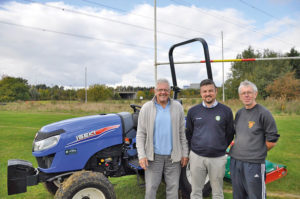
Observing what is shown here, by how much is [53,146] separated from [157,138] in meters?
1.25

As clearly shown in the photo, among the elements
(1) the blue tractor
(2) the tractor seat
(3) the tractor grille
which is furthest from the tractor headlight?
(2) the tractor seat

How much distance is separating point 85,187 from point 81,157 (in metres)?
0.38

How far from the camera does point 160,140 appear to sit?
2.43 m

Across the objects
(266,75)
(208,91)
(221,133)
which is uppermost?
(266,75)

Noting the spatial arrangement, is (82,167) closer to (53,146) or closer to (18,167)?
(53,146)

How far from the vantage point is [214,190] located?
252 centimetres

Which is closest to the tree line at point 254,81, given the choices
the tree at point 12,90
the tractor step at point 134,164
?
the tree at point 12,90

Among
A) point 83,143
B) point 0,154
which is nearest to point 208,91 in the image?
point 83,143

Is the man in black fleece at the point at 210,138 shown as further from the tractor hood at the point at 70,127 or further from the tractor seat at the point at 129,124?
the tractor hood at the point at 70,127

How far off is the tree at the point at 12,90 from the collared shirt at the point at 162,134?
41877mm

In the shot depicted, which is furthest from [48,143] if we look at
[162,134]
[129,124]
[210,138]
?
[210,138]

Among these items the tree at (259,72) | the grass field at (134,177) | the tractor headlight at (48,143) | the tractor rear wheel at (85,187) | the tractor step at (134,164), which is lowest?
the grass field at (134,177)

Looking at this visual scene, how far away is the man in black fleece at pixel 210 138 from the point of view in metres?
2.44

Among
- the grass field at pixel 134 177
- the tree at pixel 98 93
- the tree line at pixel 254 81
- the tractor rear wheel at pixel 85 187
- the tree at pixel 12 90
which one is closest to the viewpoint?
the tractor rear wheel at pixel 85 187
